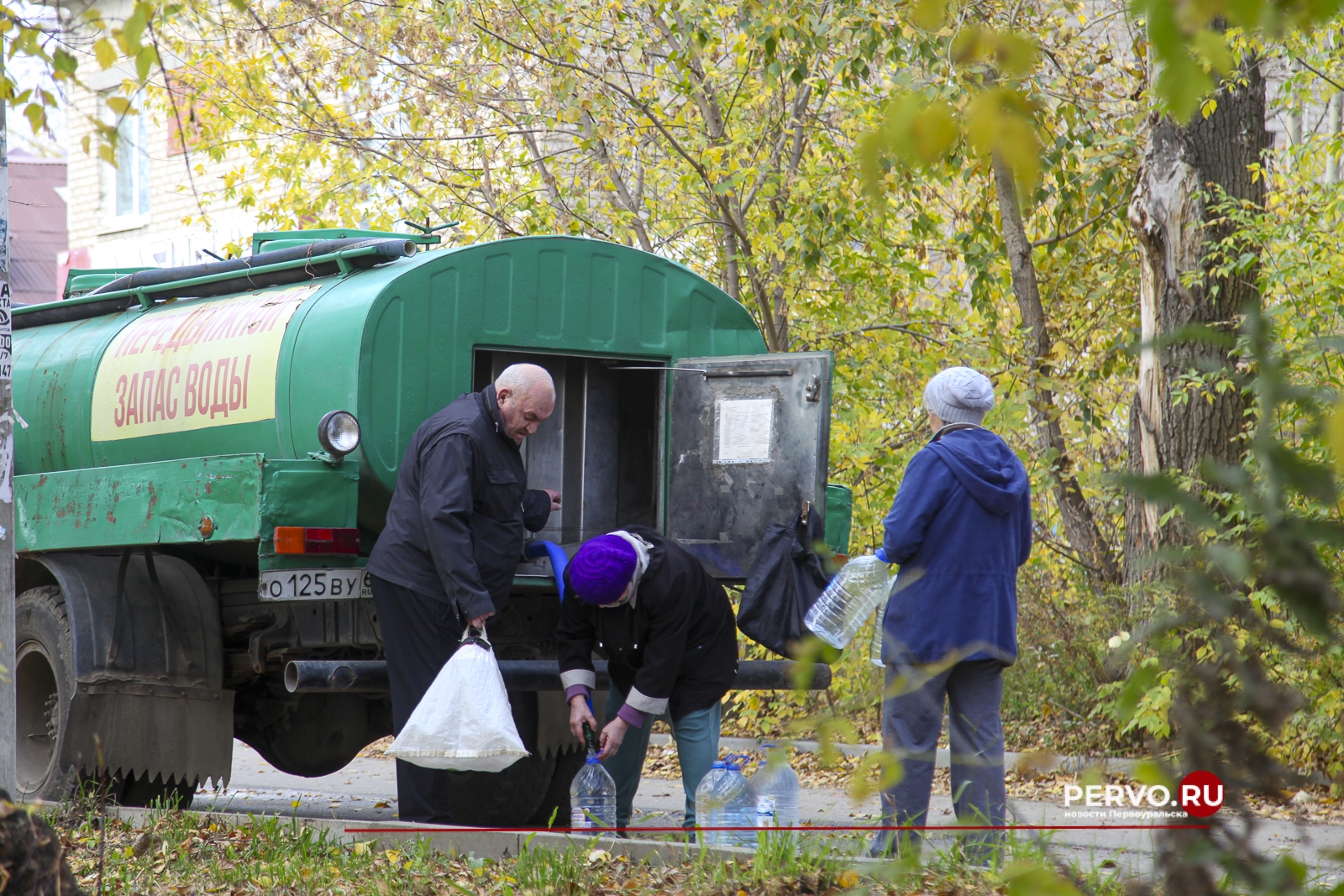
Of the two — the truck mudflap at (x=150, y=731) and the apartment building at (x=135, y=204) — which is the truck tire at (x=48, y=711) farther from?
the apartment building at (x=135, y=204)

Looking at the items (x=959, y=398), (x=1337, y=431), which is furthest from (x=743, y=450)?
(x=1337, y=431)

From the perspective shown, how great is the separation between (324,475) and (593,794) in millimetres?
1719

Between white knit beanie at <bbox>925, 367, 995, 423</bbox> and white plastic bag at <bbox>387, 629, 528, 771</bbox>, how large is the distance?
1940mm

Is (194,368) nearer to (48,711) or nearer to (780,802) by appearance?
(48,711)

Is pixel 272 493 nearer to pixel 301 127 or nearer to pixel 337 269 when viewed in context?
pixel 337 269

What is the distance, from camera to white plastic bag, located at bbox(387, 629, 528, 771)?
17.4 feet

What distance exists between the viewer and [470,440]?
5.96m

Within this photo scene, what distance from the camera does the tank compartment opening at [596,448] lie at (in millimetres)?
7535

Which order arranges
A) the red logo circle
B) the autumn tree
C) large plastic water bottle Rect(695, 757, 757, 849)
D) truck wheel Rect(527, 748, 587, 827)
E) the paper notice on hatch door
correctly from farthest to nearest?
1. the autumn tree
2. truck wheel Rect(527, 748, 587, 827)
3. the paper notice on hatch door
4. large plastic water bottle Rect(695, 757, 757, 849)
5. the red logo circle

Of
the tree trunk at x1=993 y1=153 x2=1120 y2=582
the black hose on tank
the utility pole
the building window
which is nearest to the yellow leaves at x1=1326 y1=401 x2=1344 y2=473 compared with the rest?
the utility pole

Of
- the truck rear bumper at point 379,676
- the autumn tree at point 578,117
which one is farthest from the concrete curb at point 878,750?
the autumn tree at point 578,117

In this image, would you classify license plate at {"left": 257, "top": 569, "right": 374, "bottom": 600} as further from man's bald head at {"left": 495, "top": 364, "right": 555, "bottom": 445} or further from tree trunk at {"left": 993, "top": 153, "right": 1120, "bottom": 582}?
tree trunk at {"left": 993, "top": 153, "right": 1120, "bottom": 582}

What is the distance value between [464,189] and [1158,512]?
265 inches

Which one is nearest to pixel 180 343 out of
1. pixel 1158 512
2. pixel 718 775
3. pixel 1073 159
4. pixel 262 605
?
pixel 262 605
